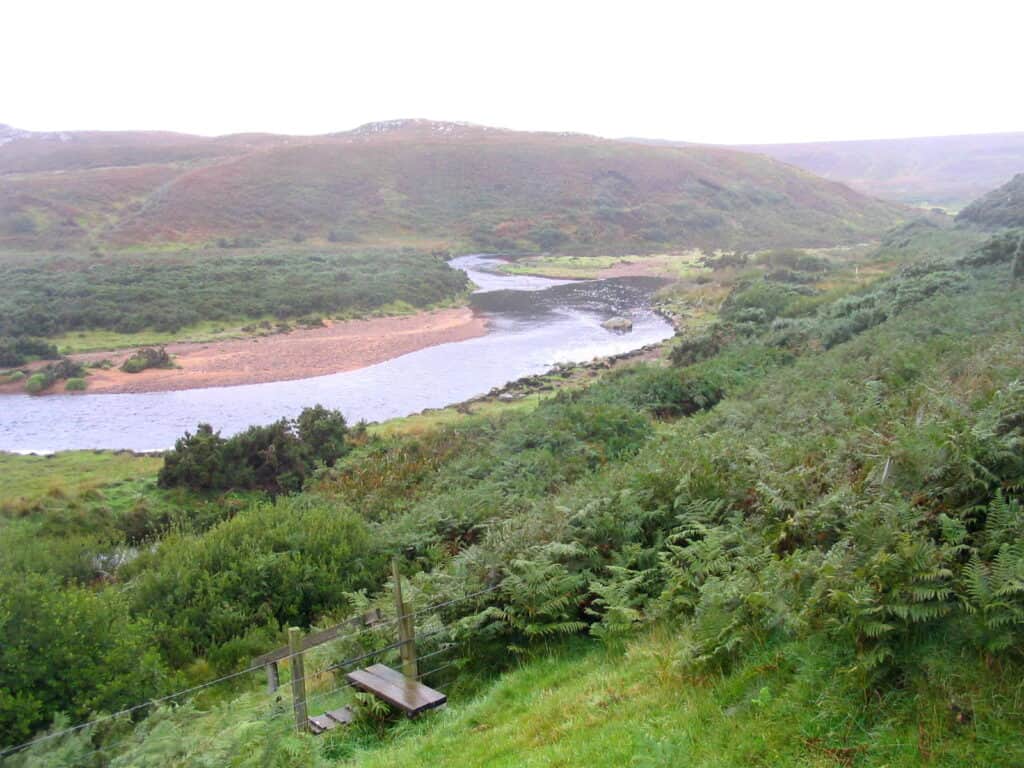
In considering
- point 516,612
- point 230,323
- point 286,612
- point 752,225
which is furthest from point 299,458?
point 752,225

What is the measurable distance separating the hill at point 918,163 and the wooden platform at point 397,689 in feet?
431

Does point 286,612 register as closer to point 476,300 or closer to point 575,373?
point 575,373

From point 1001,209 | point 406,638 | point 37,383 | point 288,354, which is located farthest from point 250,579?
point 1001,209

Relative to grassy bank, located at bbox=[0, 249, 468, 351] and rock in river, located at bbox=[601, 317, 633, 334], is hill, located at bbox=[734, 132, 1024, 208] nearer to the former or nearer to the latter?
rock in river, located at bbox=[601, 317, 633, 334]

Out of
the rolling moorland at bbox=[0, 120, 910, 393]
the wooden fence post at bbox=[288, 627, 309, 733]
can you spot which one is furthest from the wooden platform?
the rolling moorland at bbox=[0, 120, 910, 393]

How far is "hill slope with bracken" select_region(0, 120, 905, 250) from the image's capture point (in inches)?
2921

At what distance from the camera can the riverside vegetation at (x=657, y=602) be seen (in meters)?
4.23

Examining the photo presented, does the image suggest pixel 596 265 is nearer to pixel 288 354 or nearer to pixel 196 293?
pixel 196 293

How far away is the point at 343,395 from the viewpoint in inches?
1172

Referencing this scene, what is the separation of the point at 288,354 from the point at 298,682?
31.5 meters

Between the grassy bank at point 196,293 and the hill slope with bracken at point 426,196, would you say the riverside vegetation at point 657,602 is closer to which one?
the grassy bank at point 196,293

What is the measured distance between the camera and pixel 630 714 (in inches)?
195

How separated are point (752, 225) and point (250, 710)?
9147cm

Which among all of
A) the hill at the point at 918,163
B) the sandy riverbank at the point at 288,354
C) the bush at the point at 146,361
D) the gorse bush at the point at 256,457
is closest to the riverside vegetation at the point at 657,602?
the gorse bush at the point at 256,457
